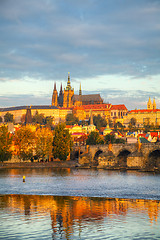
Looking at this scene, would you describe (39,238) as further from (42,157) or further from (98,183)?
(42,157)

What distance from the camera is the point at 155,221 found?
2311cm

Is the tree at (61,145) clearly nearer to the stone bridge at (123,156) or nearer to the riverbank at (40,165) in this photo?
the riverbank at (40,165)

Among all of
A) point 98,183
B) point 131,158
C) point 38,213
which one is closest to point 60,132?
point 131,158

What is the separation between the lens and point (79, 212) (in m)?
26.4

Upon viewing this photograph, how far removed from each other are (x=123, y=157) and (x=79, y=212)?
48.0 meters

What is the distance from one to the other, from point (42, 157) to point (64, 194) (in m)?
44.8

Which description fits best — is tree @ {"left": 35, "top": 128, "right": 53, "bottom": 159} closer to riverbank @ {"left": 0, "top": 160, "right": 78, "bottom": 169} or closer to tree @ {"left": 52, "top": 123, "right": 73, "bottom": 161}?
tree @ {"left": 52, "top": 123, "right": 73, "bottom": 161}

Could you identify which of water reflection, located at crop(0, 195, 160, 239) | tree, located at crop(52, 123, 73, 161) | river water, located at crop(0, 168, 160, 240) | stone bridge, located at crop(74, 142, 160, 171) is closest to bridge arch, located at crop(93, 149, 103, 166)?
stone bridge, located at crop(74, 142, 160, 171)

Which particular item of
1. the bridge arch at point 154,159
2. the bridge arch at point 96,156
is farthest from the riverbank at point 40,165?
the bridge arch at point 154,159

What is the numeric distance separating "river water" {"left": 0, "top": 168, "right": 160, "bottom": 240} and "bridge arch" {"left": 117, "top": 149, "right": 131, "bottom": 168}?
29137 millimetres

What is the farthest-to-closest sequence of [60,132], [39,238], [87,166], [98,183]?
1. [60,132]
2. [87,166]
3. [98,183]
4. [39,238]

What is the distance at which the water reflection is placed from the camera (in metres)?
20.7

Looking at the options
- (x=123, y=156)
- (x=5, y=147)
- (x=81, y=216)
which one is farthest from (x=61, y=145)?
(x=81, y=216)

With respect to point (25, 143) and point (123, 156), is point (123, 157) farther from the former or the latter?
point (25, 143)
